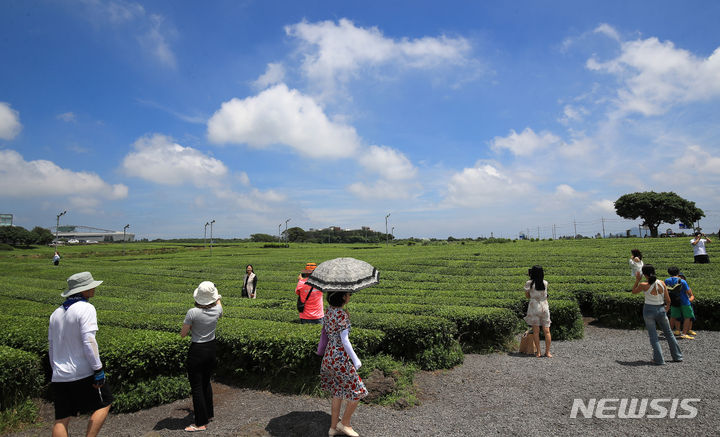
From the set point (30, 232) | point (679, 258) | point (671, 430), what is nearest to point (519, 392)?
point (671, 430)

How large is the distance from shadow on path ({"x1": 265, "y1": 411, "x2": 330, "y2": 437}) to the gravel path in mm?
15

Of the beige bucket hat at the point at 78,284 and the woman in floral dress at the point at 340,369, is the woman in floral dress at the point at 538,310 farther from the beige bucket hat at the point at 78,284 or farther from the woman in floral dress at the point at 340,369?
the beige bucket hat at the point at 78,284

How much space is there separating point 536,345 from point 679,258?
17.8 metres

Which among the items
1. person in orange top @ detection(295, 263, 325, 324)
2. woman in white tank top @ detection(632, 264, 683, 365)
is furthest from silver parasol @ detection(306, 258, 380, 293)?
woman in white tank top @ detection(632, 264, 683, 365)

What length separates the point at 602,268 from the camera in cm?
1983

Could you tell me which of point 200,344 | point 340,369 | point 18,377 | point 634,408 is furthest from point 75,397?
point 634,408

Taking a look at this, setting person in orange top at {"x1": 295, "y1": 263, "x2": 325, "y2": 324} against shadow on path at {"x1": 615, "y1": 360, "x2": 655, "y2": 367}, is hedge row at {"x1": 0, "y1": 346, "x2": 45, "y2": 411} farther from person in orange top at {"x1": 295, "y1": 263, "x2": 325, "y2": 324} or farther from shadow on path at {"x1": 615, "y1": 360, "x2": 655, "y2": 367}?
shadow on path at {"x1": 615, "y1": 360, "x2": 655, "y2": 367}

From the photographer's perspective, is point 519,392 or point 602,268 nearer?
point 519,392

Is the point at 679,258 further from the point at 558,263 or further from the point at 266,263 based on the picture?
the point at 266,263

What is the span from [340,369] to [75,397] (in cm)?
337

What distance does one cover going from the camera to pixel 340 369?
523 cm

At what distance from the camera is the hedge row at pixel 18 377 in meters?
6.39

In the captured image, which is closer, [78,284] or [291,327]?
[78,284]

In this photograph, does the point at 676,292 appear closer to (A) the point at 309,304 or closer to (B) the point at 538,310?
(B) the point at 538,310
